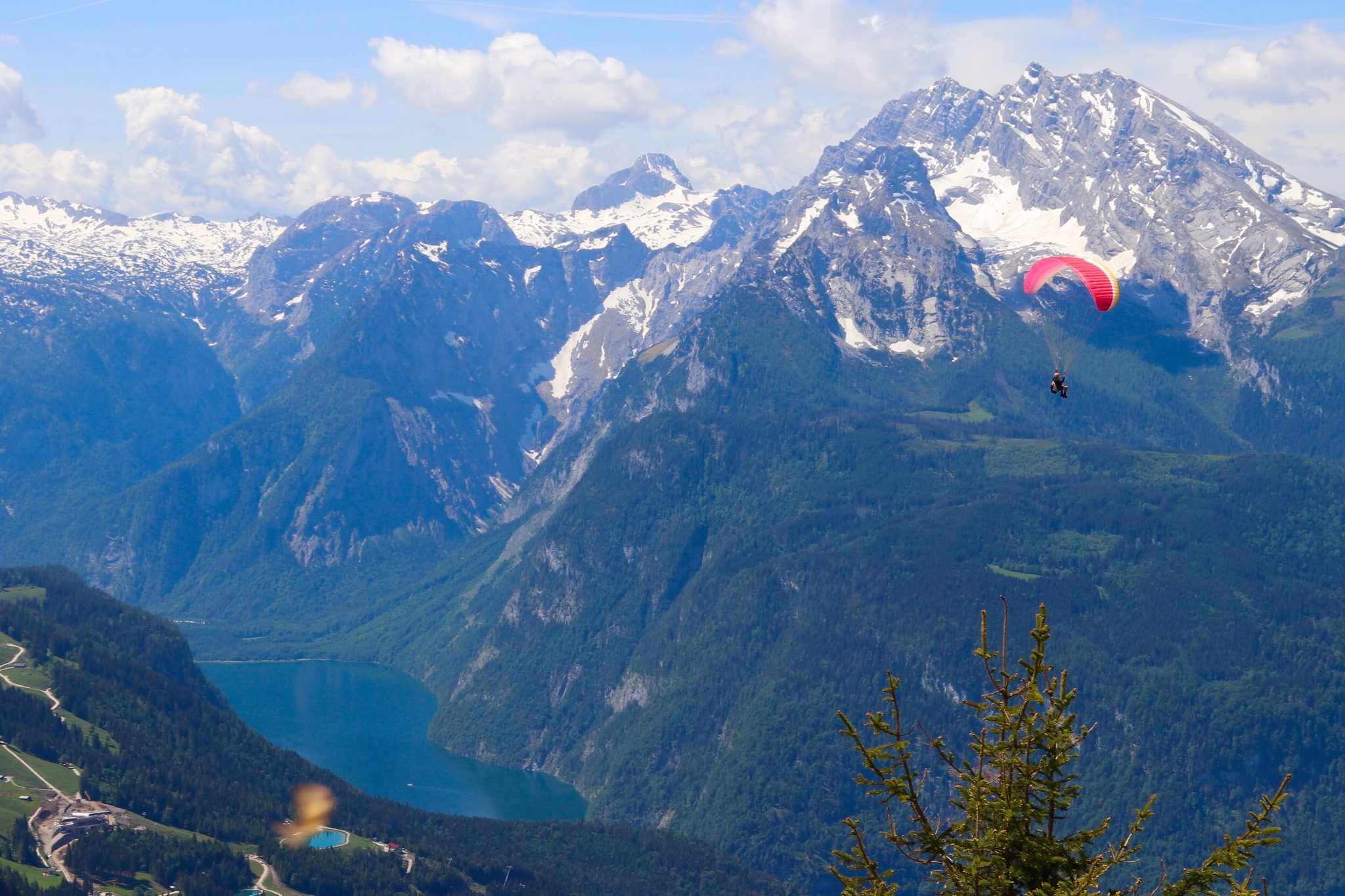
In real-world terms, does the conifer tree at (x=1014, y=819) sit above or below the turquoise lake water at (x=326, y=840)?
above

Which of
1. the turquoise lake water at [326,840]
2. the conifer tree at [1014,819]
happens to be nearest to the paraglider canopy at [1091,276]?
the conifer tree at [1014,819]

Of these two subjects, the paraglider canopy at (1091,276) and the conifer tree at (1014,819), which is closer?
the conifer tree at (1014,819)

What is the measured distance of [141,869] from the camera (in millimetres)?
160375

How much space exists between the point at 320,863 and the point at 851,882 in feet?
497

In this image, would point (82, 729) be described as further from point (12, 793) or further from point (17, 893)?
point (17, 893)

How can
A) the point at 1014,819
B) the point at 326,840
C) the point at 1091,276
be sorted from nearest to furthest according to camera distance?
the point at 1014,819
the point at 1091,276
the point at 326,840

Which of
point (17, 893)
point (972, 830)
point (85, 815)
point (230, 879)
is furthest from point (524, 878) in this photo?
point (972, 830)

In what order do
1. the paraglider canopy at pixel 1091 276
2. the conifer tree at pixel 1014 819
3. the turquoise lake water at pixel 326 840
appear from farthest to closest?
the turquoise lake water at pixel 326 840 < the paraglider canopy at pixel 1091 276 < the conifer tree at pixel 1014 819

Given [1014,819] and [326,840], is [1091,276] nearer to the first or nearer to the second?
[1014,819]

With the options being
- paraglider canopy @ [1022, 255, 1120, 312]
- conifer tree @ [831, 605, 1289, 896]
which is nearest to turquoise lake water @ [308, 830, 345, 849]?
paraglider canopy @ [1022, 255, 1120, 312]

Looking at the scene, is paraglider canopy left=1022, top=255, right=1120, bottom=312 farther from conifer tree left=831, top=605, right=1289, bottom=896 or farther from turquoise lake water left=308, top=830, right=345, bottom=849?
turquoise lake water left=308, top=830, right=345, bottom=849

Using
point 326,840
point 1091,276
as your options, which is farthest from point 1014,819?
point 326,840

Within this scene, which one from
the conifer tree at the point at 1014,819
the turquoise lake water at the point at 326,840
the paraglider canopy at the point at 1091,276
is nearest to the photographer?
the conifer tree at the point at 1014,819

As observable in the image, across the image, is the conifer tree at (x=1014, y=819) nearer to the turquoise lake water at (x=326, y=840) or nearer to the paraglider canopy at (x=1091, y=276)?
the paraglider canopy at (x=1091, y=276)
